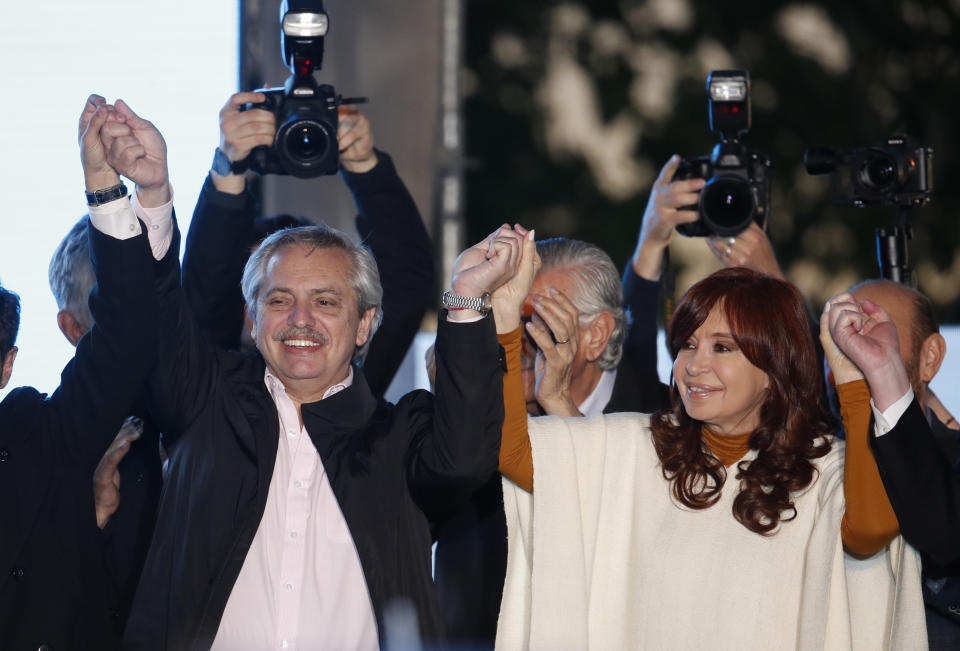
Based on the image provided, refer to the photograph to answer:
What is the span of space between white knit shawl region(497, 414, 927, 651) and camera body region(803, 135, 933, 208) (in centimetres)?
100

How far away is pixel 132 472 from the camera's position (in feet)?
8.13

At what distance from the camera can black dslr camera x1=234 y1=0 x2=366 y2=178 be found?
105 inches

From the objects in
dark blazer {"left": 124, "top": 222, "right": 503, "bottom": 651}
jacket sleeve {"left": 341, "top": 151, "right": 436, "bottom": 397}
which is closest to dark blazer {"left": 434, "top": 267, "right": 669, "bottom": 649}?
dark blazer {"left": 124, "top": 222, "right": 503, "bottom": 651}

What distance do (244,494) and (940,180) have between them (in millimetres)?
6938

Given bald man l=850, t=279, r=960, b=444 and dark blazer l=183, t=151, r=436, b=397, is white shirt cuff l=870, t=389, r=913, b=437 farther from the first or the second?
dark blazer l=183, t=151, r=436, b=397

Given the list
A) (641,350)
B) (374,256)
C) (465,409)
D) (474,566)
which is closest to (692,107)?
(641,350)

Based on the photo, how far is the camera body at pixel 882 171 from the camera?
117 inches

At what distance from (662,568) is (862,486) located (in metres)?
0.36

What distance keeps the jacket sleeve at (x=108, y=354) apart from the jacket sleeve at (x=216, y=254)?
1.70 feet

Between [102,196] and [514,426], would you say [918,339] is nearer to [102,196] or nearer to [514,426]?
[514,426]

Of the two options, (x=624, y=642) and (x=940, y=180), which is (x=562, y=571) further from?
(x=940, y=180)

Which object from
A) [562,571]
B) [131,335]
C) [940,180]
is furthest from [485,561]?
[940,180]

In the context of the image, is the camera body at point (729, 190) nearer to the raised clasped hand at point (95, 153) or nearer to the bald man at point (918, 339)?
the bald man at point (918, 339)

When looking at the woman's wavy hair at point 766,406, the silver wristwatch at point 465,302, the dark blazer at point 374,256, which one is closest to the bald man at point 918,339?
the woman's wavy hair at point 766,406
